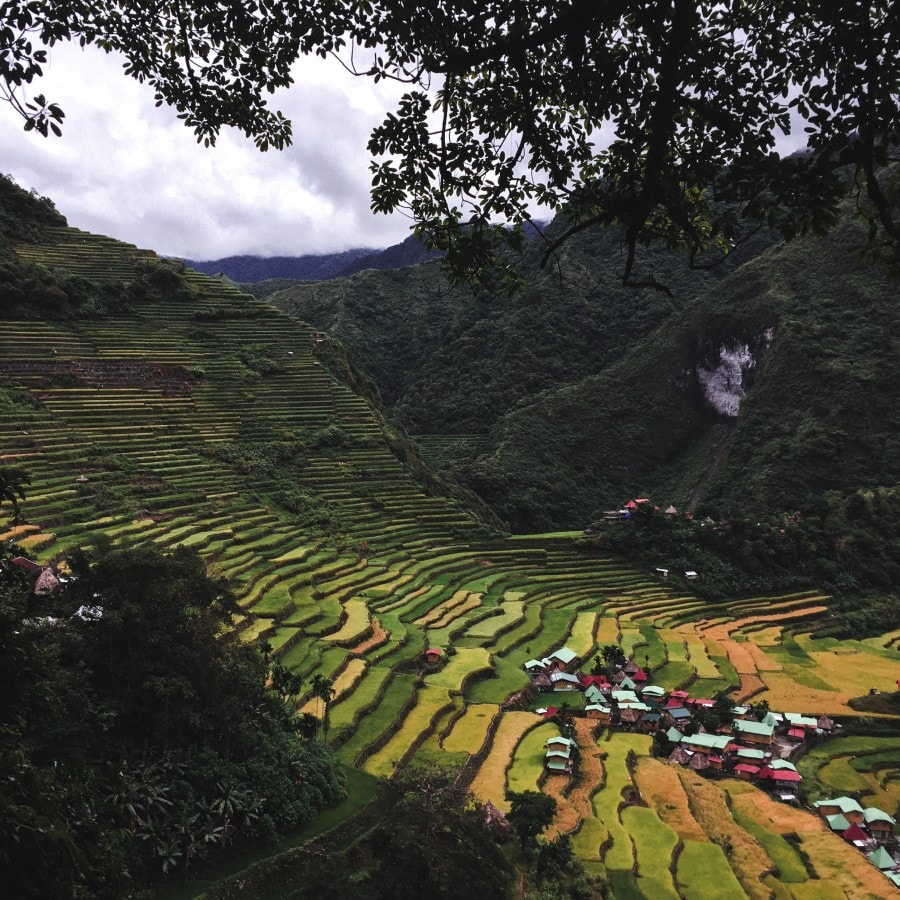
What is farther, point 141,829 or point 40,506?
point 40,506

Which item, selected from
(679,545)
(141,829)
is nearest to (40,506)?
(141,829)

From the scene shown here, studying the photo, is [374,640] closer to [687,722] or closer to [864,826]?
[687,722]

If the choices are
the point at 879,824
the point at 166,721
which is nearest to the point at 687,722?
the point at 879,824

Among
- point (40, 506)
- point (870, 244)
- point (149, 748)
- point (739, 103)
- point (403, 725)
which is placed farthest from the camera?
point (40, 506)

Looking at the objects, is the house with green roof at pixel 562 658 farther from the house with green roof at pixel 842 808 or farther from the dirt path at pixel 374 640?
the house with green roof at pixel 842 808

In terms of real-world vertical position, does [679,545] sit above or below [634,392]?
below

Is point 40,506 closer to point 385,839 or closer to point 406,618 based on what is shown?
point 406,618

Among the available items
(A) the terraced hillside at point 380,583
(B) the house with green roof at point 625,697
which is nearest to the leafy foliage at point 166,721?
(A) the terraced hillside at point 380,583
